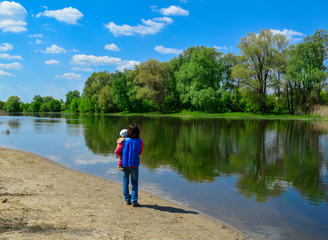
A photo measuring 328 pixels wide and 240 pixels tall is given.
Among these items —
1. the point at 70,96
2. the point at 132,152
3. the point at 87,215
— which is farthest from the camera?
the point at 70,96

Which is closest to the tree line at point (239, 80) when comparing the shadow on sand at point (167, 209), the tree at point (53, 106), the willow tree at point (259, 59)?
the willow tree at point (259, 59)

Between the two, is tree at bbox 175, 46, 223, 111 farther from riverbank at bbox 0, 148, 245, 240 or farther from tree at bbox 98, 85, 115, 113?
riverbank at bbox 0, 148, 245, 240

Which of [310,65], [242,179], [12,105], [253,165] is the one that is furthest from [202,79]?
[12,105]

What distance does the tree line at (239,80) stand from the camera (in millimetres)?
60250

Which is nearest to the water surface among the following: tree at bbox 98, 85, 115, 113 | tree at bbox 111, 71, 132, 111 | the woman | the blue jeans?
the blue jeans

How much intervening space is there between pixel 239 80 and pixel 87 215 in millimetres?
69810

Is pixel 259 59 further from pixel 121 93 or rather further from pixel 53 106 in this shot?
pixel 53 106

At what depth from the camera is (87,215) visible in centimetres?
592

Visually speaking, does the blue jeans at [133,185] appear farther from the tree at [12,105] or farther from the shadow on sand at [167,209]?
the tree at [12,105]

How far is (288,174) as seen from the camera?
37.3 feet

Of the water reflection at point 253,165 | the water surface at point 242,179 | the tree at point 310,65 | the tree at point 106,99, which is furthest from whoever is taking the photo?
the tree at point 106,99

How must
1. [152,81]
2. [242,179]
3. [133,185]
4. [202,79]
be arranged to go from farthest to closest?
[152,81]
[202,79]
[242,179]
[133,185]

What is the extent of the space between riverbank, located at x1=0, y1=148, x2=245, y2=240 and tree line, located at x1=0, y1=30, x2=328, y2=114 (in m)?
60.2

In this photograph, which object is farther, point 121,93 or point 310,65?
point 121,93
